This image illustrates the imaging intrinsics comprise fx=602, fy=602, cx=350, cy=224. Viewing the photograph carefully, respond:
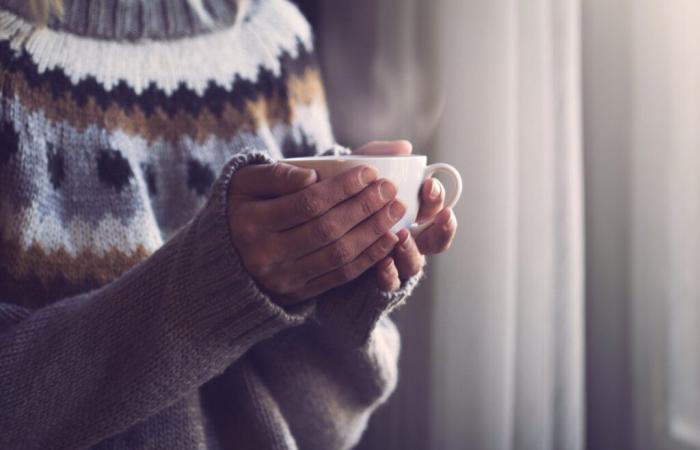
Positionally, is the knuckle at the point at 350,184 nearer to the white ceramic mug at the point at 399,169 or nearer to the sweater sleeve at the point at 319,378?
the white ceramic mug at the point at 399,169

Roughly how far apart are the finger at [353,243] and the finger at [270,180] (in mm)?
52

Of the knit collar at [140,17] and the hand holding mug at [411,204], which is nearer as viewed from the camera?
the hand holding mug at [411,204]

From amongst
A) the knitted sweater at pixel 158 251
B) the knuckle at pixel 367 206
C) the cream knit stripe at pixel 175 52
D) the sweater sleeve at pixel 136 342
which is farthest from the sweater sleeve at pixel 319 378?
the cream knit stripe at pixel 175 52

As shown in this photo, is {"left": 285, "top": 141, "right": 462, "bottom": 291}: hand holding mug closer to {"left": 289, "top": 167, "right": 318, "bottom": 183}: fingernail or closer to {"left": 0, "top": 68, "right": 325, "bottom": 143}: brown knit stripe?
{"left": 289, "top": 167, "right": 318, "bottom": 183}: fingernail

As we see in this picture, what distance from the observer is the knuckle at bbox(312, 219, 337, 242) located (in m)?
0.44

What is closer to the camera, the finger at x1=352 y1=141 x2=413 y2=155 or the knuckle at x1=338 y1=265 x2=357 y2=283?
the knuckle at x1=338 y1=265 x2=357 y2=283

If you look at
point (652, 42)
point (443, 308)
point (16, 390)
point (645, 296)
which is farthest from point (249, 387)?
point (652, 42)

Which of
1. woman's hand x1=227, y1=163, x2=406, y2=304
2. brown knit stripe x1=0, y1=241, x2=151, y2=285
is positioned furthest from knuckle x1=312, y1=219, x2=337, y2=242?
brown knit stripe x1=0, y1=241, x2=151, y2=285

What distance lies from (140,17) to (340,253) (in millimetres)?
505

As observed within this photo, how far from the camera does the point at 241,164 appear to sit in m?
0.48

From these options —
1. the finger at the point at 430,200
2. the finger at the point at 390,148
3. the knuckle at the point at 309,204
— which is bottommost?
the finger at the point at 430,200

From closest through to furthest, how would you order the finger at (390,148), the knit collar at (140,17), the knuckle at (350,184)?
the knuckle at (350,184), the finger at (390,148), the knit collar at (140,17)

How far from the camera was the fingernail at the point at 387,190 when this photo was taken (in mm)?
445

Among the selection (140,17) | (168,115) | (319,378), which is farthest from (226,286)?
(140,17)
